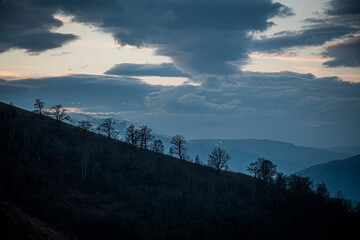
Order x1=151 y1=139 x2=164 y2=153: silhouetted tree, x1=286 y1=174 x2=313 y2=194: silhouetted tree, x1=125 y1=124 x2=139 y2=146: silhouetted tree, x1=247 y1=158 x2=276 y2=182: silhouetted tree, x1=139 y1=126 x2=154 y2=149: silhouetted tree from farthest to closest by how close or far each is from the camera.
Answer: x1=151 y1=139 x2=164 y2=153: silhouetted tree, x1=139 y1=126 x2=154 y2=149: silhouetted tree, x1=125 y1=124 x2=139 y2=146: silhouetted tree, x1=247 y1=158 x2=276 y2=182: silhouetted tree, x1=286 y1=174 x2=313 y2=194: silhouetted tree

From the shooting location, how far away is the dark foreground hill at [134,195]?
326 feet

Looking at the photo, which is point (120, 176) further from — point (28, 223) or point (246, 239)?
point (28, 223)

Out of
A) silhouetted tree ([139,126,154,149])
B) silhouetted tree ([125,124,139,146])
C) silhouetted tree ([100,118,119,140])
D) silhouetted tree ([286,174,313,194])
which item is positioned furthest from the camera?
silhouetted tree ([100,118,119,140])

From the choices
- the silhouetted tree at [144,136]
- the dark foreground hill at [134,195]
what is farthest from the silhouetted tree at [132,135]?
the dark foreground hill at [134,195]

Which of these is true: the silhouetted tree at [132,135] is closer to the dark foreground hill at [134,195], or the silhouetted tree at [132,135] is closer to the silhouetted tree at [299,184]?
the dark foreground hill at [134,195]

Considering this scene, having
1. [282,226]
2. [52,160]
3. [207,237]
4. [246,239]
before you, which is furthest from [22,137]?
[282,226]

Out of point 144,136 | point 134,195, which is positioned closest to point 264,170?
point 144,136

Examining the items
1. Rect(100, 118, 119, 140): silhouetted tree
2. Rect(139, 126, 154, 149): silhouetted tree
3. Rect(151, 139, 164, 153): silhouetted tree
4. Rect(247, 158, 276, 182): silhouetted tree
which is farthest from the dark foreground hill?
Rect(139, 126, 154, 149): silhouetted tree

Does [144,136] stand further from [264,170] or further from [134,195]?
[264,170]

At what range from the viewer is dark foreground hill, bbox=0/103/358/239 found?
9938 cm

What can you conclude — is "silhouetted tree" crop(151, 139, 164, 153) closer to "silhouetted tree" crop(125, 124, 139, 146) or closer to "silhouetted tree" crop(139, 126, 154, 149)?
"silhouetted tree" crop(139, 126, 154, 149)

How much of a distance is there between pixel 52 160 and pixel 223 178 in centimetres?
7601

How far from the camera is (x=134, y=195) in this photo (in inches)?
4882

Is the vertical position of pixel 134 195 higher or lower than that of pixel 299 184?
lower
